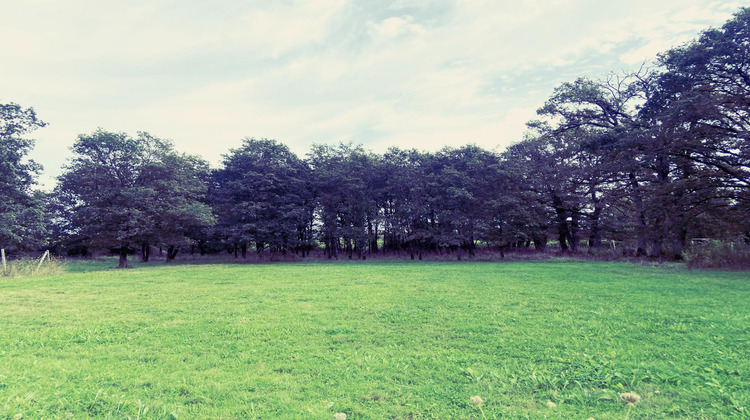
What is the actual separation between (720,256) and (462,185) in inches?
663

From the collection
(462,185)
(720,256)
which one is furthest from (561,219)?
(720,256)

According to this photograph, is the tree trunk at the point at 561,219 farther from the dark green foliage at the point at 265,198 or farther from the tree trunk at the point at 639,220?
the dark green foliage at the point at 265,198

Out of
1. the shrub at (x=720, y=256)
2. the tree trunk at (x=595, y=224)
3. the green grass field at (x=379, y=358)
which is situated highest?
the tree trunk at (x=595, y=224)

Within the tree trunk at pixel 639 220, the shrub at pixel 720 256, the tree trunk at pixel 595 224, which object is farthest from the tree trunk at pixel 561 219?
the shrub at pixel 720 256

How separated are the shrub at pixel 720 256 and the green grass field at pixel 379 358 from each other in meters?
11.2

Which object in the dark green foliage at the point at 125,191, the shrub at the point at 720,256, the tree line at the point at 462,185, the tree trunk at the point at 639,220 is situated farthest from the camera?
the tree trunk at the point at 639,220

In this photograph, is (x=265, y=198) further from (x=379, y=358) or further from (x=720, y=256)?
(x=720, y=256)

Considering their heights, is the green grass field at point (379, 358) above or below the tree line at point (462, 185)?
below

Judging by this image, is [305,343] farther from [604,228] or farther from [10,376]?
[604,228]

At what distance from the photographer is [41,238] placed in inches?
910

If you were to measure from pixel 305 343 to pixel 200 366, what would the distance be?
1442mm

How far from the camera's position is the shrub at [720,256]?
1598 centimetres

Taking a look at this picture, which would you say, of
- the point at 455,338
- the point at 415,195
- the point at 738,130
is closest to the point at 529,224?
the point at 415,195

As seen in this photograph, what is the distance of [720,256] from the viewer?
16.8 metres
